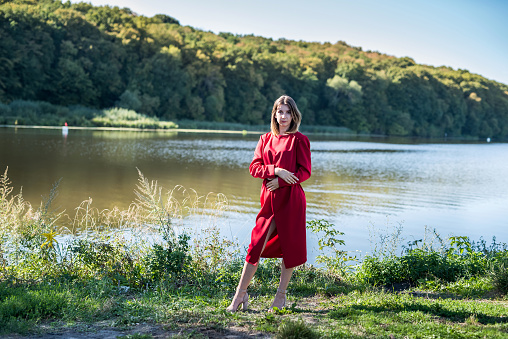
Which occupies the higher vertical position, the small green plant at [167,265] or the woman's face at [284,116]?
the woman's face at [284,116]

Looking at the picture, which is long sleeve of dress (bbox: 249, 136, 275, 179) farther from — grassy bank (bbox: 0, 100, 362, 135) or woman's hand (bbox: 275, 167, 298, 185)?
grassy bank (bbox: 0, 100, 362, 135)

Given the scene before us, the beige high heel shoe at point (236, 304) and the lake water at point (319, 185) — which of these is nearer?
the beige high heel shoe at point (236, 304)

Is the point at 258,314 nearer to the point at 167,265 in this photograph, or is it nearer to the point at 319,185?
the point at 167,265

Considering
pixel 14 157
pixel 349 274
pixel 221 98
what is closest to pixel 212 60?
pixel 221 98

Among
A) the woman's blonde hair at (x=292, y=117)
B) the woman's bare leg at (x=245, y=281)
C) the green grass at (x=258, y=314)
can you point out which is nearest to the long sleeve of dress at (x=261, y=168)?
the woman's blonde hair at (x=292, y=117)

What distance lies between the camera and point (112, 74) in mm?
69625

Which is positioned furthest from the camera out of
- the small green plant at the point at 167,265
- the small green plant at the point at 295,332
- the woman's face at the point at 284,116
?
the small green plant at the point at 167,265

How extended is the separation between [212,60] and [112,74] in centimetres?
2213

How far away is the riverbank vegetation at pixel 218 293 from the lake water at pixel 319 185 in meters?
2.04

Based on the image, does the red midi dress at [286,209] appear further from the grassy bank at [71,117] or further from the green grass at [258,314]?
the grassy bank at [71,117]

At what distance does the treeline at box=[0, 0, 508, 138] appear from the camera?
209 ft

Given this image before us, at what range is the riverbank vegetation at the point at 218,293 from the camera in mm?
3826

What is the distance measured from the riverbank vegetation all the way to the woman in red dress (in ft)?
1.44

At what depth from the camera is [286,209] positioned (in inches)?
171
